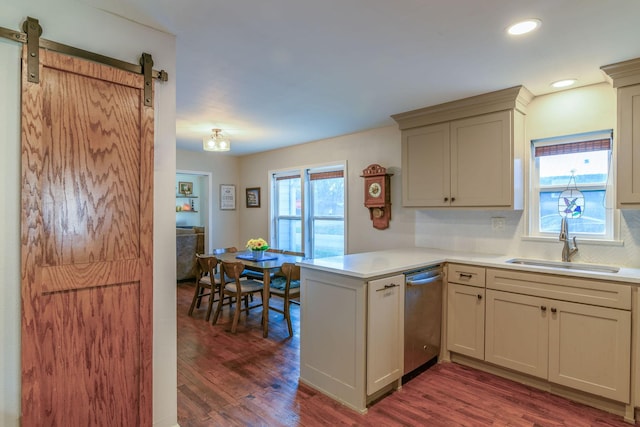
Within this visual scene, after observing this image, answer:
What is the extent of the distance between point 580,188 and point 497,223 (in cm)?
69

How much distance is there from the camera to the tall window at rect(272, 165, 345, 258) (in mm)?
4895

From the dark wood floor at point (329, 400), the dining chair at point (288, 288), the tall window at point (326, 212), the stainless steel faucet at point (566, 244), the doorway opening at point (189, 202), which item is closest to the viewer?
the dark wood floor at point (329, 400)

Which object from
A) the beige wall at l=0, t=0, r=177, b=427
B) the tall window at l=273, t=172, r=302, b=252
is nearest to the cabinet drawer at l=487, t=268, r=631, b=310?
the beige wall at l=0, t=0, r=177, b=427

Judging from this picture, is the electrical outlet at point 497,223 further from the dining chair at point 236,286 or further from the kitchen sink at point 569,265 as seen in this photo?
the dining chair at point 236,286

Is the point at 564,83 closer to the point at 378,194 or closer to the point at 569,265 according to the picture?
the point at 569,265

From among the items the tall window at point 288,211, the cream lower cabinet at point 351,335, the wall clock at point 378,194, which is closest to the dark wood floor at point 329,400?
the cream lower cabinet at point 351,335

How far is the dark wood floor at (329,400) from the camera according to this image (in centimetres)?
212

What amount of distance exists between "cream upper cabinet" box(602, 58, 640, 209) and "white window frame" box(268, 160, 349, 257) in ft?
9.22

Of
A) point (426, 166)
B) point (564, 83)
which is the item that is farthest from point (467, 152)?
point (564, 83)

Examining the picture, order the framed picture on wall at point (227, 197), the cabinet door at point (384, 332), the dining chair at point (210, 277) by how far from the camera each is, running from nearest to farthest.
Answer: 1. the cabinet door at point (384, 332)
2. the dining chair at point (210, 277)
3. the framed picture on wall at point (227, 197)

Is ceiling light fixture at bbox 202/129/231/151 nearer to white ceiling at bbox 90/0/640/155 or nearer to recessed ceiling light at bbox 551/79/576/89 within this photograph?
white ceiling at bbox 90/0/640/155

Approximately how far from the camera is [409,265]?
253 cm

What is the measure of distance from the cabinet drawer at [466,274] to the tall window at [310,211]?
2.04 m

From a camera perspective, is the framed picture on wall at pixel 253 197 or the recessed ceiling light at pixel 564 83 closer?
the recessed ceiling light at pixel 564 83
